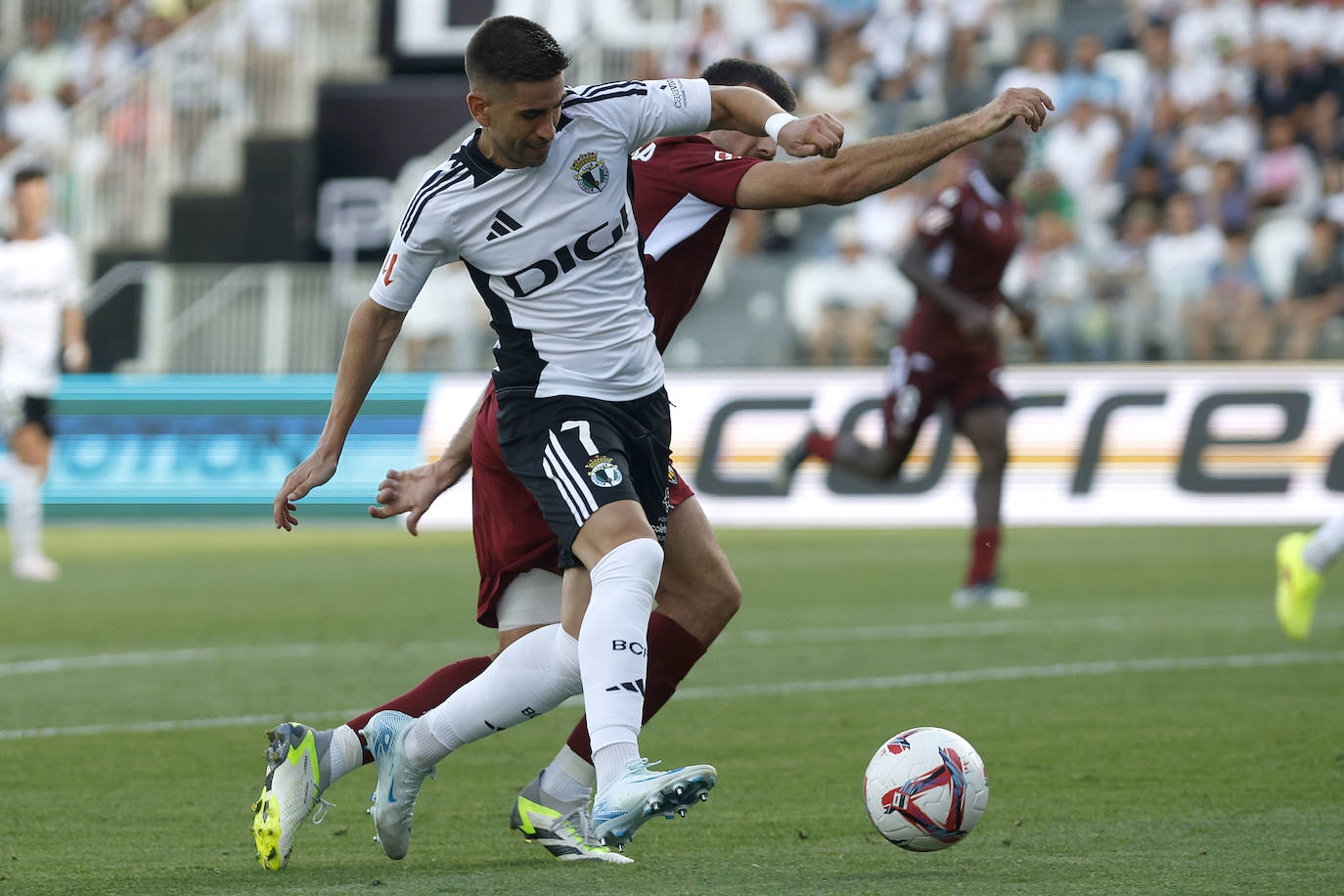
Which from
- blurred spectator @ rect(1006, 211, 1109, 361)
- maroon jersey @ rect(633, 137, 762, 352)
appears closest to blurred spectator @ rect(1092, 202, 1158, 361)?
blurred spectator @ rect(1006, 211, 1109, 361)

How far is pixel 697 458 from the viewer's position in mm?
16266

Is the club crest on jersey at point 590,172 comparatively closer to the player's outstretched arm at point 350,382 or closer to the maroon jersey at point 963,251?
the player's outstretched arm at point 350,382

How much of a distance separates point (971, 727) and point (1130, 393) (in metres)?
9.15

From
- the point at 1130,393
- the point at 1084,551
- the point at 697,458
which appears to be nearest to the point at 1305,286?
the point at 1130,393

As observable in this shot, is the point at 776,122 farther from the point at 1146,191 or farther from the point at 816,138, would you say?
the point at 1146,191

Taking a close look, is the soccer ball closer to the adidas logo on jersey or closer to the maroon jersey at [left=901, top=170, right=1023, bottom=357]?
the adidas logo on jersey

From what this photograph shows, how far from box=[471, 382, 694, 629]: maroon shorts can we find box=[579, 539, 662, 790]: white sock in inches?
19.8

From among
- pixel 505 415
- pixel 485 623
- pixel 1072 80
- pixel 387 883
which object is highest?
pixel 1072 80

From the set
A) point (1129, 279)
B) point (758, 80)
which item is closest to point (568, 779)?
point (758, 80)

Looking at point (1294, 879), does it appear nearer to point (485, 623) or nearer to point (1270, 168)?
point (485, 623)

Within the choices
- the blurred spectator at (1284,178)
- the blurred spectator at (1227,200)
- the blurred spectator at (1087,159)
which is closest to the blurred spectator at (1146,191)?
the blurred spectator at (1087,159)

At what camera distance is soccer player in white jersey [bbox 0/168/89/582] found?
1369cm

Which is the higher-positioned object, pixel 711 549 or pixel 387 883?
pixel 711 549

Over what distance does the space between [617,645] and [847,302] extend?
511 inches
